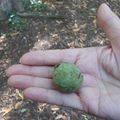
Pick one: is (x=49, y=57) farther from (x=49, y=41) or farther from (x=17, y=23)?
(x=17, y=23)

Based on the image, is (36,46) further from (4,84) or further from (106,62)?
(106,62)

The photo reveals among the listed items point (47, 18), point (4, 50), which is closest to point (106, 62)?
point (4, 50)

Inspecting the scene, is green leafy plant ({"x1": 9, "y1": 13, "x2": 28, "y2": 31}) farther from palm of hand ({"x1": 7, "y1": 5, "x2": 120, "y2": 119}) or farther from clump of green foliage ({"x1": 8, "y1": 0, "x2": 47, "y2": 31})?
palm of hand ({"x1": 7, "y1": 5, "x2": 120, "y2": 119})

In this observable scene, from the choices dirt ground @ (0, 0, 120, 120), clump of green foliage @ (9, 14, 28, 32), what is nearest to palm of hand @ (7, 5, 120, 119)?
dirt ground @ (0, 0, 120, 120)

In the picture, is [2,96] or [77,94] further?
[2,96]

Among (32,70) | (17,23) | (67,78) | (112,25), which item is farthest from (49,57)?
(17,23)

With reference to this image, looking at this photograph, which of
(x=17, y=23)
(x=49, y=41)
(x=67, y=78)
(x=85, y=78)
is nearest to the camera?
(x=67, y=78)
